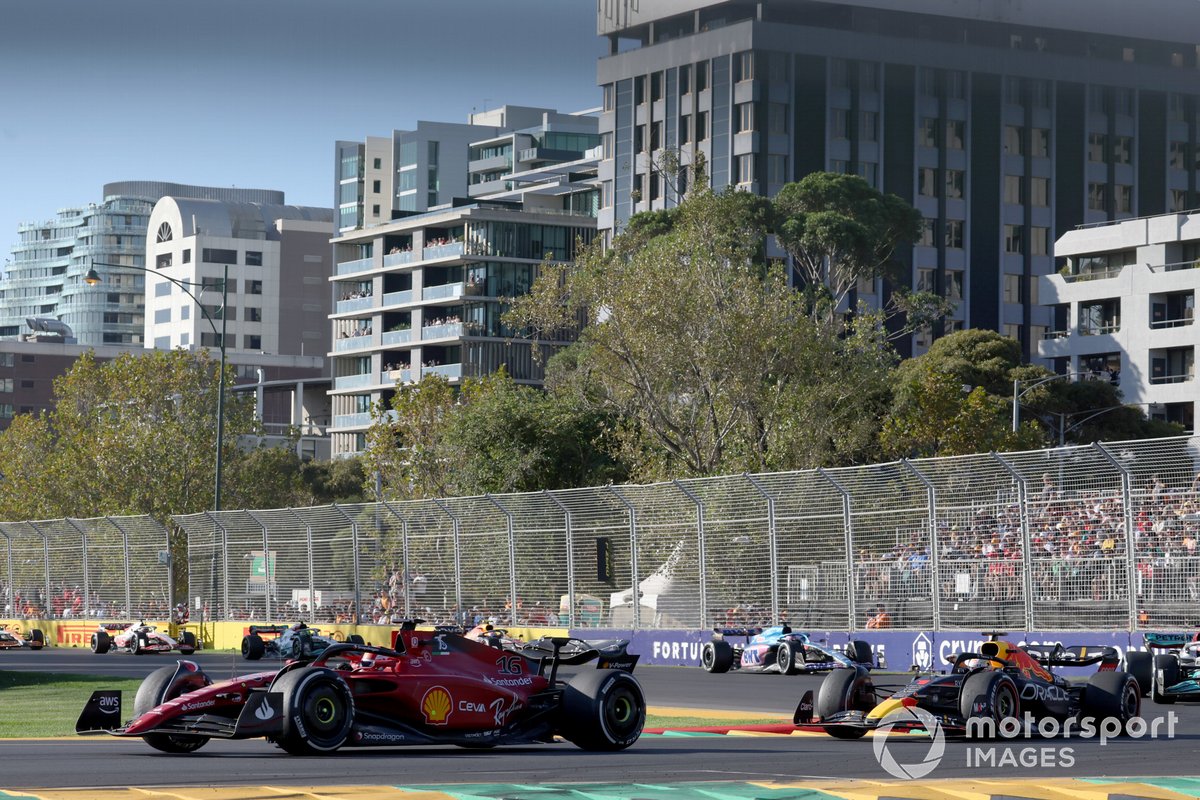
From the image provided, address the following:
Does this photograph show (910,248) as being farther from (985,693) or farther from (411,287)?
(985,693)

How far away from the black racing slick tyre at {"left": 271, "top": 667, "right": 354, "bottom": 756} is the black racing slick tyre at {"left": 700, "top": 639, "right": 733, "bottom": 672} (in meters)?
16.5

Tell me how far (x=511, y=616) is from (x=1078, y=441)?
42.1 m

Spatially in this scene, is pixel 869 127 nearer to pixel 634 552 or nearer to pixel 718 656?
pixel 634 552

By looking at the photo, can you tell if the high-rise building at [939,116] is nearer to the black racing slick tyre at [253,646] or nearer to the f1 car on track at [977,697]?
the black racing slick tyre at [253,646]

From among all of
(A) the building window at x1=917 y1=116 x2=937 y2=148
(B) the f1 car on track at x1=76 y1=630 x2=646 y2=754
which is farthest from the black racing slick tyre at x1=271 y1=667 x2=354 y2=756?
(A) the building window at x1=917 y1=116 x2=937 y2=148

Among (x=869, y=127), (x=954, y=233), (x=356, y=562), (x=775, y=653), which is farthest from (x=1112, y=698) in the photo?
(x=954, y=233)

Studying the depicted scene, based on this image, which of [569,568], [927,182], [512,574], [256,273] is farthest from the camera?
[256,273]

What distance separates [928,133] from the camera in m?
96.1

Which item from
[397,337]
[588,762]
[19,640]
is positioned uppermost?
[397,337]

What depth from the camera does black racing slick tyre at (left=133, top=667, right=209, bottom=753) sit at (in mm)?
14242

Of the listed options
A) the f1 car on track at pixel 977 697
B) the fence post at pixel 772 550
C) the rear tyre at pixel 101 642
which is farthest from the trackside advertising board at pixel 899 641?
the rear tyre at pixel 101 642

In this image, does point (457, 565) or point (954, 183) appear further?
point (954, 183)

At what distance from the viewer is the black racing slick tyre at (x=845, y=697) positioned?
15.9 meters

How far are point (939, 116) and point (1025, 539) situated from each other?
72.4 meters
